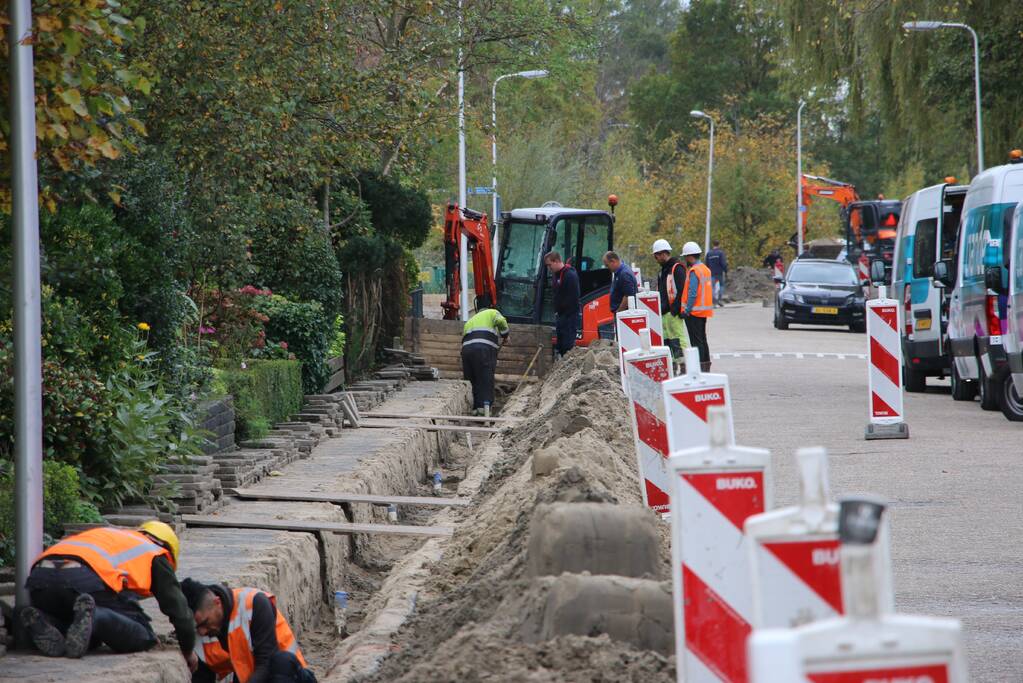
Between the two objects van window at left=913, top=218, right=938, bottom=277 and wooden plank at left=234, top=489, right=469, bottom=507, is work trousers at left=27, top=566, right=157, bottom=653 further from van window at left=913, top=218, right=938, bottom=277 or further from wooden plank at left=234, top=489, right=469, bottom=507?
van window at left=913, top=218, right=938, bottom=277

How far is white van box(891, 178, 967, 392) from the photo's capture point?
830 inches

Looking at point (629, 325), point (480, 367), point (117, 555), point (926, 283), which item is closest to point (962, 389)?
point (926, 283)

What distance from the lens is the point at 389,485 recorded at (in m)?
14.6

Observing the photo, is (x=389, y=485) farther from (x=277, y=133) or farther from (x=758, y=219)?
(x=758, y=219)

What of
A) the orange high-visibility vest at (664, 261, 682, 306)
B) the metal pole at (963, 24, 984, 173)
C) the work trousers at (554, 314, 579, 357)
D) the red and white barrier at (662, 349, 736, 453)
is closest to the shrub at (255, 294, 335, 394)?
the orange high-visibility vest at (664, 261, 682, 306)

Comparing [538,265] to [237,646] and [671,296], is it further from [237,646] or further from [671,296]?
[237,646]

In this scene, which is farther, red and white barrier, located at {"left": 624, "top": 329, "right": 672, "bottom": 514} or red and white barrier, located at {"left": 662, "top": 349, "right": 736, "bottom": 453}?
red and white barrier, located at {"left": 624, "top": 329, "right": 672, "bottom": 514}

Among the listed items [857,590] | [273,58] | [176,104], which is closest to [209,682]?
[857,590]

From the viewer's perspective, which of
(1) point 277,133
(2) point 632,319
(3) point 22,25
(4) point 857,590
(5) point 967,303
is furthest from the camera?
(5) point 967,303

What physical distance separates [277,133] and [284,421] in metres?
3.40

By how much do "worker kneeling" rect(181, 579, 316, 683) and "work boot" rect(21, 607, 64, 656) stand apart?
24.9 inches

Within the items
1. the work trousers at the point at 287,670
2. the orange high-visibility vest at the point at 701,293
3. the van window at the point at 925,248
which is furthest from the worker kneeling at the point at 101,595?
the van window at the point at 925,248

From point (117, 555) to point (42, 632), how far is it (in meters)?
0.51

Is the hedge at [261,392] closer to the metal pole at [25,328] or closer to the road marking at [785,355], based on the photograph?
the metal pole at [25,328]
